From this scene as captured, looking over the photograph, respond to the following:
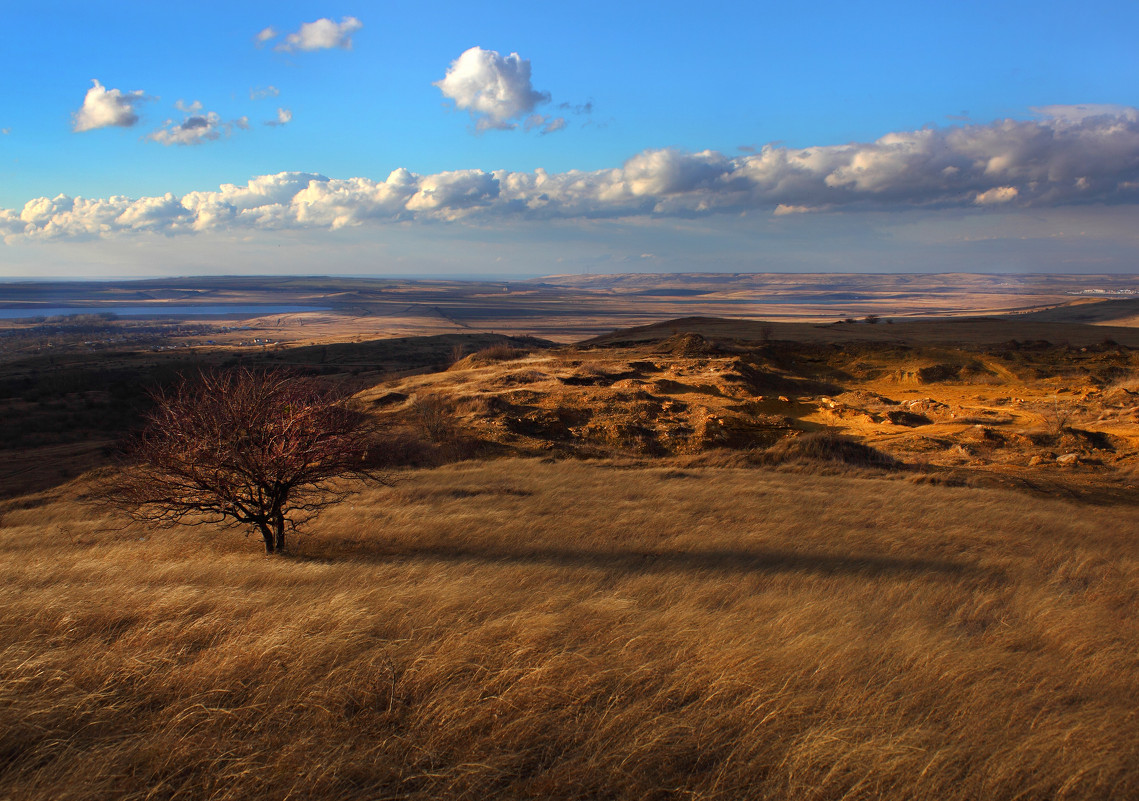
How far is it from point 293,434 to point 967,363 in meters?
30.9

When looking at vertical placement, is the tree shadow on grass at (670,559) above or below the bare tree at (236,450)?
below

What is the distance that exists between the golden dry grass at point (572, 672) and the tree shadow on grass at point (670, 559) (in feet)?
0.18

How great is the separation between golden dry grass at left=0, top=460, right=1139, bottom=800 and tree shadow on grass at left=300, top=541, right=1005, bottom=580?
0.18ft

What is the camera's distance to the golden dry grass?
3484 millimetres

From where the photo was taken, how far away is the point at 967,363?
2861 centimetres

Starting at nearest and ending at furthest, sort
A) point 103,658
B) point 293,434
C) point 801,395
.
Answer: point 103,658 → point 293,434 → point 801,395

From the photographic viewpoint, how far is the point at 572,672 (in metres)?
4.50

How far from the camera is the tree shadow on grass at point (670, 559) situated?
25.2 ft

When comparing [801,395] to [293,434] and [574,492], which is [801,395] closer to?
[574,492]

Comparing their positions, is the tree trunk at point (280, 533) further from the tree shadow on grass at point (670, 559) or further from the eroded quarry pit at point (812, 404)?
the eroded quarry pit at point (812, 404)

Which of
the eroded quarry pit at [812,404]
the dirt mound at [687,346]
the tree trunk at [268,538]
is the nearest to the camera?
the tree trunk at [268,538]

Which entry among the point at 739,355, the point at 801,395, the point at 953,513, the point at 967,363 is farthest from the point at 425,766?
the point at 967,363

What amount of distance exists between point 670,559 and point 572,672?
387 centimetres

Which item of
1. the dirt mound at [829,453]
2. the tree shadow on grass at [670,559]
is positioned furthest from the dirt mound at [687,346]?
the tree shadow on grass at [670,559]
